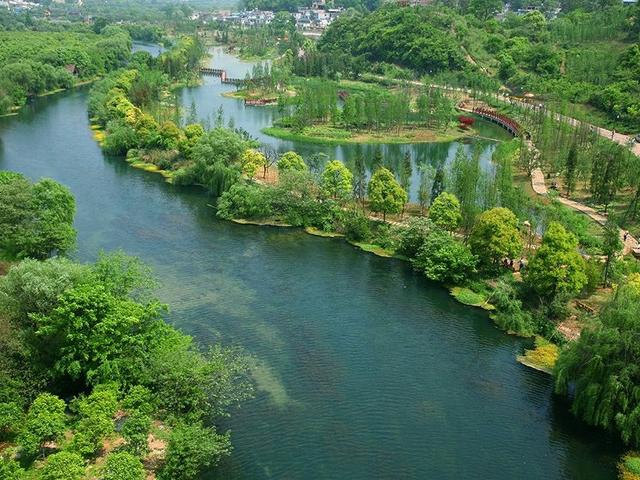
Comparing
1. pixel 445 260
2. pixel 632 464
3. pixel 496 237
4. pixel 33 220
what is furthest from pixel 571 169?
pixel 33 220

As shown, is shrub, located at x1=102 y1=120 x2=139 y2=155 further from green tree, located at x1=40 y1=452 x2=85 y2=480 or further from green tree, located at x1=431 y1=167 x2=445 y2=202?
green tree, located at x1=40 y1=452 x2=85 y2=480

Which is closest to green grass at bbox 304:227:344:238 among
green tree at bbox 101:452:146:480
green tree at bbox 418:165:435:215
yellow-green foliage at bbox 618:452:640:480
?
green tree at bbox 418:165:435:215

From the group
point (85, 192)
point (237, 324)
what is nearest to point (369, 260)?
point (237, 324)

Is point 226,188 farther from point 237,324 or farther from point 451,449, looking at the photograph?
point 451,449

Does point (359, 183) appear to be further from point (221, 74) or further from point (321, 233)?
point (221, 74)

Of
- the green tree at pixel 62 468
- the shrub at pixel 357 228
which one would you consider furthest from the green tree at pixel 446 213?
the green tree at pixel 62 468

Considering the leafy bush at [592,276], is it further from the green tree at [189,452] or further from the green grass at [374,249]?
the green tree at [189,452]
